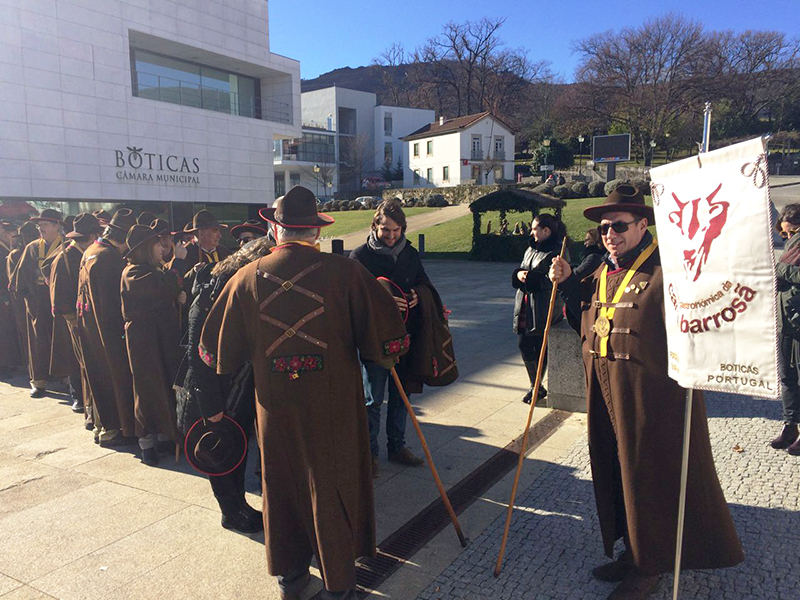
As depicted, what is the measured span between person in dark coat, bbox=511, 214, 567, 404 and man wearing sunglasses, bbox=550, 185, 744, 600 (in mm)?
2656

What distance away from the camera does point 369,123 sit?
226 ft

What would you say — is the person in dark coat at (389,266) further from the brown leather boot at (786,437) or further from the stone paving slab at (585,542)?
the brown leather boot at (786,437)

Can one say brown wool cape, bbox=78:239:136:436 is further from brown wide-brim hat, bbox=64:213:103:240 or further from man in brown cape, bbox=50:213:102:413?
brown wide-brim hat, bbox=64:213:103:240

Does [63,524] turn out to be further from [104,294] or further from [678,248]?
[678,248]

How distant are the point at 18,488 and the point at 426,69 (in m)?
89.2

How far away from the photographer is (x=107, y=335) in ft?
17.4

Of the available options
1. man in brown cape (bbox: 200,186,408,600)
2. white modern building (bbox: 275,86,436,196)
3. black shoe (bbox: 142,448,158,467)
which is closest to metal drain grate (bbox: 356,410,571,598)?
man in brown cape (bbox: 200,186,408,600)

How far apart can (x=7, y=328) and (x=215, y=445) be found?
6891 mm

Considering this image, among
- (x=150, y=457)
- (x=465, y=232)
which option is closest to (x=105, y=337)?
(x=150, y=457)

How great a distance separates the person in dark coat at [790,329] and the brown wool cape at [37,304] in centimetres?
795

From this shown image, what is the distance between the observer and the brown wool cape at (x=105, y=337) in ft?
17.3

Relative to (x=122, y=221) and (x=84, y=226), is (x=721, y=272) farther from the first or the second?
(x=84, y=226)

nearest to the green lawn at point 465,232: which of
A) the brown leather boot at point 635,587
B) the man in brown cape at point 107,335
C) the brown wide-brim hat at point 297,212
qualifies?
the man in brown cape at point 107,335

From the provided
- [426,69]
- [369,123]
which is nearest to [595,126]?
[369,123]
